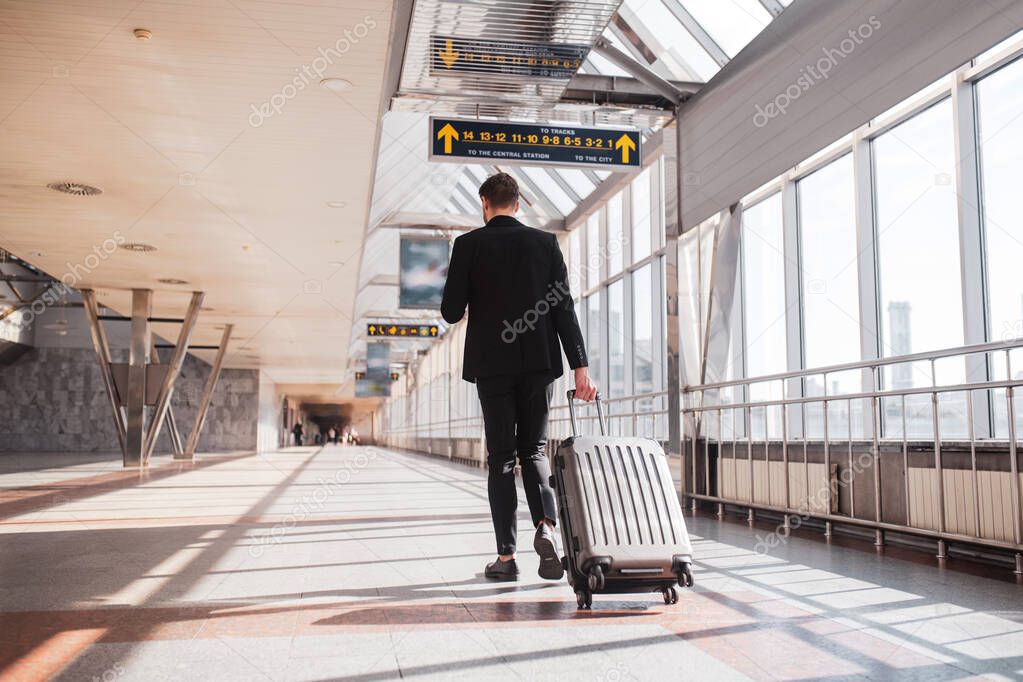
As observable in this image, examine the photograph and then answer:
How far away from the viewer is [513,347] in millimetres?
3904

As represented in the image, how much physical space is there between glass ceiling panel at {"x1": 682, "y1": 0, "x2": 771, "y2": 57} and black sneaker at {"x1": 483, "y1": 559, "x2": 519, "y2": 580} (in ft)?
22.9

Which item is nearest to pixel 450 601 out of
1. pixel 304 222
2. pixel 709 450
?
pixel 709 450

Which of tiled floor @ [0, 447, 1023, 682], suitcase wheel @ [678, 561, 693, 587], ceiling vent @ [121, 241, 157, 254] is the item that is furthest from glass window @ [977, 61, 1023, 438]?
ceiling vent @ [121, 241, 157, 254]

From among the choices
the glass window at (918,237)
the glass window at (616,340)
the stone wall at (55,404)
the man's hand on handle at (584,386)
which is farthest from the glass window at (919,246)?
the stone wall at (55,404)

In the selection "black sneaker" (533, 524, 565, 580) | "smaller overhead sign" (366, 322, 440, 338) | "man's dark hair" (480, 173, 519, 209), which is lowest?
"black sneaker" (533, 524, 565, 580)

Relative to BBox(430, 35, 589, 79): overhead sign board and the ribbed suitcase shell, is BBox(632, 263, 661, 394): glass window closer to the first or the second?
BBox(430, 35, 589, 79): overhead sign board

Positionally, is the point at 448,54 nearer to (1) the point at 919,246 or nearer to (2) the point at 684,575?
(1) the point at 919,246

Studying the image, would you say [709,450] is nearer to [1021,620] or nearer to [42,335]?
[1021,620]

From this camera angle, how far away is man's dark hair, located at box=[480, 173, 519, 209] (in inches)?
166

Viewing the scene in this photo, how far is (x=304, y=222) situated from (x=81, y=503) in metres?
5.47

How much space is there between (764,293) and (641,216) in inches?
169

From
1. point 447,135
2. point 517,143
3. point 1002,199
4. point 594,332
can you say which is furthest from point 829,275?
point 594,332

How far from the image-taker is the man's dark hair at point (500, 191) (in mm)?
4219

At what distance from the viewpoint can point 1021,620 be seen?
3219 millimetres
